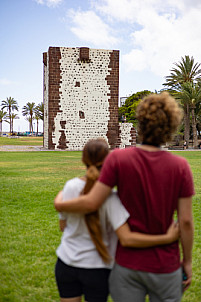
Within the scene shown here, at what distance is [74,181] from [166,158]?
500mm

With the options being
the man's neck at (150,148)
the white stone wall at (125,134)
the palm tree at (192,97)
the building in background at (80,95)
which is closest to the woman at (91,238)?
the man's neck at (150,148)

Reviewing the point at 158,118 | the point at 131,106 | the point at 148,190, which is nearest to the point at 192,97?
the point at 131,106

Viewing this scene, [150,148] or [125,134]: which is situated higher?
[150,148]

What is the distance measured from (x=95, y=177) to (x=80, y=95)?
87.2 feet

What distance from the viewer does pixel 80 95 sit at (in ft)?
91.6

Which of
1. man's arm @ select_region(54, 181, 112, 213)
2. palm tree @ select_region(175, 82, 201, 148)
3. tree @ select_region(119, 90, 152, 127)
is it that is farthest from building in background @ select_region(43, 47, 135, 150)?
man's arm @ select_region(54, 181, 112, 213)

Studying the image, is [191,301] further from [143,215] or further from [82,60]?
[82,60]

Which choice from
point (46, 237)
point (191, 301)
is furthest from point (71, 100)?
point (191, 301)

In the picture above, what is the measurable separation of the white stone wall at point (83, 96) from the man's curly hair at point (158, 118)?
26452mm

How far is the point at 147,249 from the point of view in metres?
1.71

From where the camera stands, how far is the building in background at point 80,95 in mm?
27531

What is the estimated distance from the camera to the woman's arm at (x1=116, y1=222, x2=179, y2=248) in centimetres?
168

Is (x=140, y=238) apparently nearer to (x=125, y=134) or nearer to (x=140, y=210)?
(x=140, y=210)

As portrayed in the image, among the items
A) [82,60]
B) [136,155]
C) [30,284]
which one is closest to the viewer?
[136,155]
